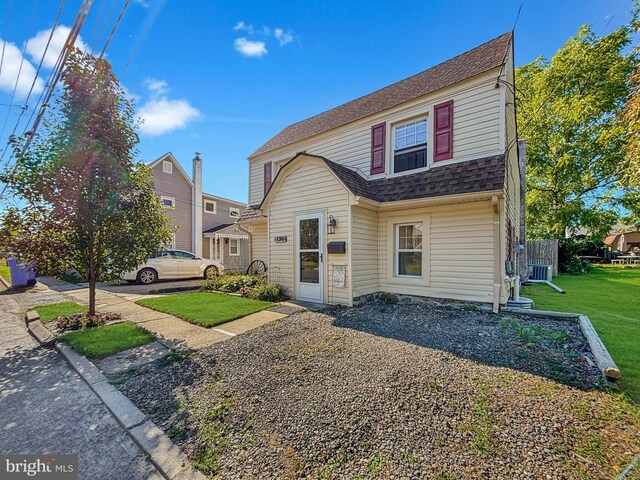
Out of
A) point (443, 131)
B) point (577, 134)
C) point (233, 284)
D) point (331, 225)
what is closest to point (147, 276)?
point (233, 284)

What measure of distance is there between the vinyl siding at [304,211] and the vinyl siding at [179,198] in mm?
10649

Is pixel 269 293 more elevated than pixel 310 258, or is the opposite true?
pixel 310 258

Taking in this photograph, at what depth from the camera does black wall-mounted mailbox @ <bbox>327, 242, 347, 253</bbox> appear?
6.48 meters

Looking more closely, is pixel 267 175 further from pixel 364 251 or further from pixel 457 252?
pixel 457 252

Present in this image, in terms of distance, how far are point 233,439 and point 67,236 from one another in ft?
17.2

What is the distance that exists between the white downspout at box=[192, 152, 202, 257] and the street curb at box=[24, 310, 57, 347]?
1093 centimetres

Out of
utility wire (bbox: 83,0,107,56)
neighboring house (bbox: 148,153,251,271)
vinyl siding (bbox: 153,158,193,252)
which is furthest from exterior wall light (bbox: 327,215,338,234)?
vinyl siding (bbox: 153,158,193,252)

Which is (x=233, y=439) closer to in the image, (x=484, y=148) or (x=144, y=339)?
(x=144, y=339)

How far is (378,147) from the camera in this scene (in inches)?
307

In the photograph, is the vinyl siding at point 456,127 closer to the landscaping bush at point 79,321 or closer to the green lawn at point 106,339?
the green lawn at point 106,339

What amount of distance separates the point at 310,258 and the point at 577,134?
22071 millimetres

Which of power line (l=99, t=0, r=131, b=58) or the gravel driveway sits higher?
power line (l=99, t=0, r=131, b=58)

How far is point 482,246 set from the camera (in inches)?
236

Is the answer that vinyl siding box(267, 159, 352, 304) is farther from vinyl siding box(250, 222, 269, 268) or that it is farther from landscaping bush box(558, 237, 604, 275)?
landscaping bush box(558, 237, 604, 275)
